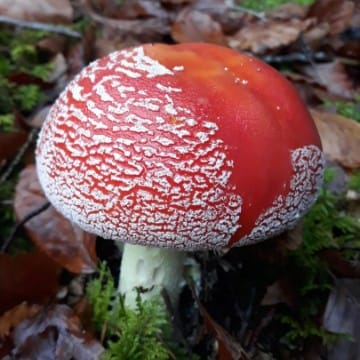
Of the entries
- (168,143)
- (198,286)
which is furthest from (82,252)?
(168,143)

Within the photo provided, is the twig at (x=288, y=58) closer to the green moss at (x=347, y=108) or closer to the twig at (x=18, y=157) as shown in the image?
the green moss at (x=347, y=108)

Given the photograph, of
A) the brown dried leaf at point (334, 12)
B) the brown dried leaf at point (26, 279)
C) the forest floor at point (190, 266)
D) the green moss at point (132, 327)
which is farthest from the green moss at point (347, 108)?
the brown dried leaf at point (26, 279)

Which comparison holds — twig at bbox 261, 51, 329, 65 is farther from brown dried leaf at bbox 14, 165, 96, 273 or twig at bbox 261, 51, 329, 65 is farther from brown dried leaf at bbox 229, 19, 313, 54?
brown dried leaf at bbox 14, 165, 96, 273

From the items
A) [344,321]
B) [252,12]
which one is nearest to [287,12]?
[252,12]

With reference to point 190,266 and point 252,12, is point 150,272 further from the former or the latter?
point 252,12

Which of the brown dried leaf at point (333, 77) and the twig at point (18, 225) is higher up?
the brown dried leaf at point (333, 77)

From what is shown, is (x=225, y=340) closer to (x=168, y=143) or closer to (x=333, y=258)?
(x=333, y=258)
